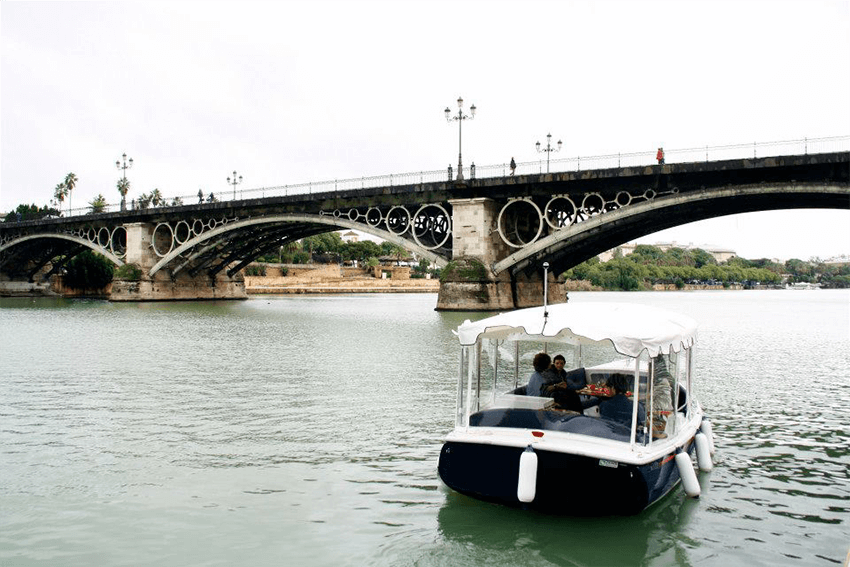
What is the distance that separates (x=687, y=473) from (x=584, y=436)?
1674 mm

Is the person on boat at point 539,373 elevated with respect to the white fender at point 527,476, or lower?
elevated

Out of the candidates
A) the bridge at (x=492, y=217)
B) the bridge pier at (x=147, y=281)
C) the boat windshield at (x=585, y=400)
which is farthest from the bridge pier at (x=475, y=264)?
the boat windshield at (x=585, y=400)

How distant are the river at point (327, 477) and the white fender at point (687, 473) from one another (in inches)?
10.7

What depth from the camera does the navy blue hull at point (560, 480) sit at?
905cm

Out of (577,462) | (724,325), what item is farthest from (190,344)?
(724,325)

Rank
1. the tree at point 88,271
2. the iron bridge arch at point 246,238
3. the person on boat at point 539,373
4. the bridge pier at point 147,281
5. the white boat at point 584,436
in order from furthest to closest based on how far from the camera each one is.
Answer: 1. the tree at point 88,271
2. the bridge pier at point 147,281
3. the iron bridge arch at point 246,238
4. the person on boat at point 539,373
5. the white boat at point 584,436

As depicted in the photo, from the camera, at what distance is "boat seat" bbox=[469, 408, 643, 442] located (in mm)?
9602

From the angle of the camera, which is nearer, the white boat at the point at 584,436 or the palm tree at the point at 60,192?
the white boat at the point at 584,436

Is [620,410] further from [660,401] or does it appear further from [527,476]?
[527,476]

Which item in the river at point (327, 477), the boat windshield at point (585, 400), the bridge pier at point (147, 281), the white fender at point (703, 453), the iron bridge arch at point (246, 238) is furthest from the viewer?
the bridge pier at point (147, 281)

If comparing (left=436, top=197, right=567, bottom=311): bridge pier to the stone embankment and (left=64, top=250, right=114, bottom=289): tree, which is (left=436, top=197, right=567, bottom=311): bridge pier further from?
the stone embankment

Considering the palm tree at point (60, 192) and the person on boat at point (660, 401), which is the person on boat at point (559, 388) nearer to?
the person on boat at point (660, 401)

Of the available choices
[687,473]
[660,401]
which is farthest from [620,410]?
[687,473]

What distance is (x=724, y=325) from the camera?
45125 mm
